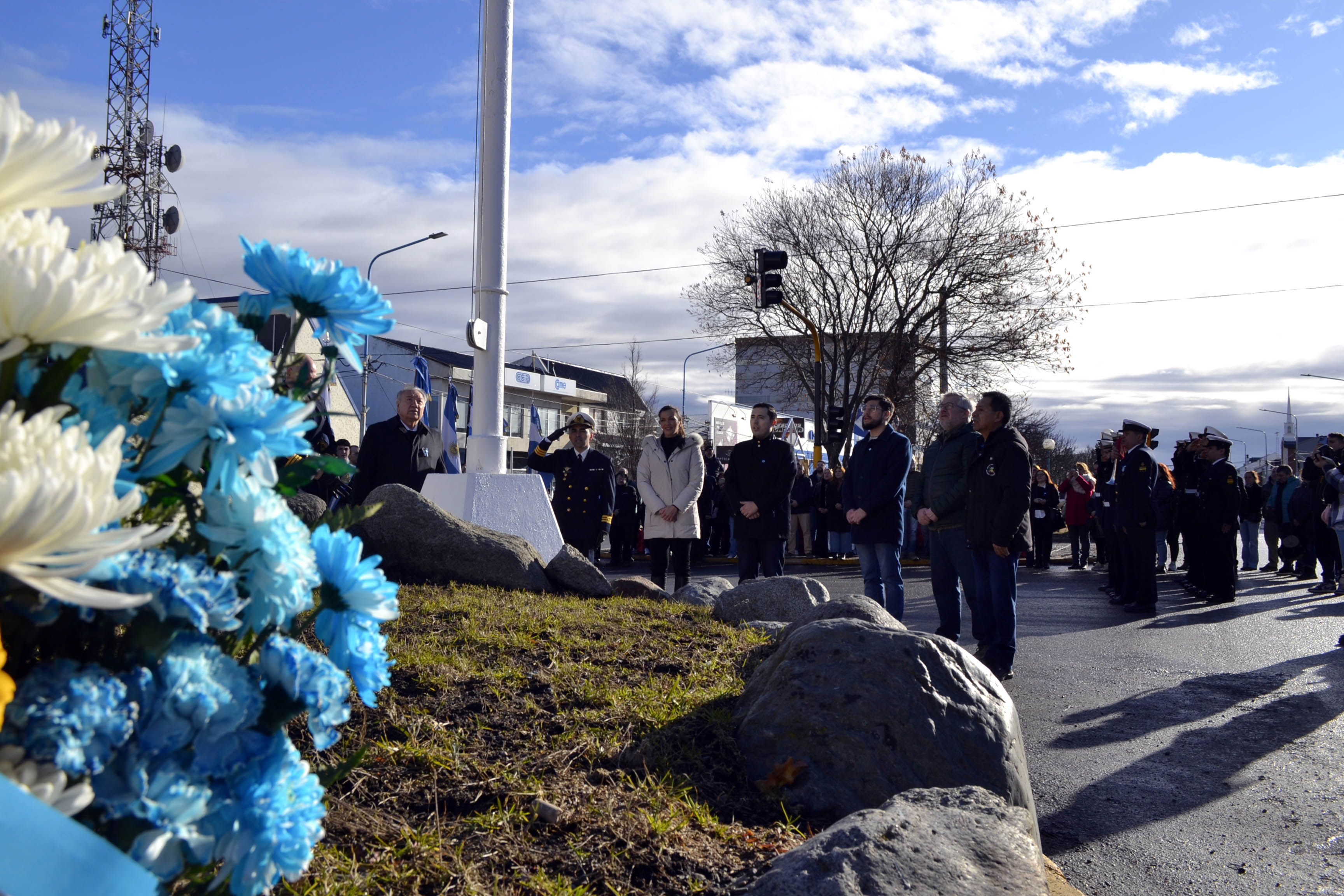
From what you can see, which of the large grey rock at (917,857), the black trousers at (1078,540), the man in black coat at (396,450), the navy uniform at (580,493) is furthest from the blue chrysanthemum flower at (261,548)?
the black trousers at (1078,540)

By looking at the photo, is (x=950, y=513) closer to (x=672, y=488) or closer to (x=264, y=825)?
(x=672, y=488)

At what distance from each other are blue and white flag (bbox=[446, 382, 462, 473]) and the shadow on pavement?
6357 mm

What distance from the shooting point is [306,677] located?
1.27 metres

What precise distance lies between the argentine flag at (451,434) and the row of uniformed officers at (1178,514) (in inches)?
286

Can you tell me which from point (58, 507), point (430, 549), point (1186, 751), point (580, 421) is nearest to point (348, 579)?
point (58, 507)

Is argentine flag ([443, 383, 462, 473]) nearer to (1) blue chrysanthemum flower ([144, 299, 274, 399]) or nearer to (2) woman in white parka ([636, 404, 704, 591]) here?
(2) woman in white parka ([636, 404, 704, 591])

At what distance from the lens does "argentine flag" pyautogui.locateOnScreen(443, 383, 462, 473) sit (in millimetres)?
10164

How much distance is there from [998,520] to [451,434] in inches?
272

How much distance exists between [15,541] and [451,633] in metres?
4.25

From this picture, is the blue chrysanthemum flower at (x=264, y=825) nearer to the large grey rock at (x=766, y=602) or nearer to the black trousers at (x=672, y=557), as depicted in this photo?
the large grey rock at (x=766, y=602)

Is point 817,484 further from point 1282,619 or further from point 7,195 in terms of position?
point 7,195

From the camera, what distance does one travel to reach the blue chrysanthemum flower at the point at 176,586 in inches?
44.8

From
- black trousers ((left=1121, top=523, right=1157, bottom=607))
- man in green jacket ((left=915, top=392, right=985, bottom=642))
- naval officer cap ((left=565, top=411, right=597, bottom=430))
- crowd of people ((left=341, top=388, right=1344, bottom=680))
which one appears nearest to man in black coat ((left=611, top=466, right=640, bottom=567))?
crowd of people ((left=341, top=388, right=1344, bottom=680))

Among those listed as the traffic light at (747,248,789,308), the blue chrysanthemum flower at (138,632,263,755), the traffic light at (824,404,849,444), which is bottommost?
the blue chrysanthemum flower at (138,632,263,755)
